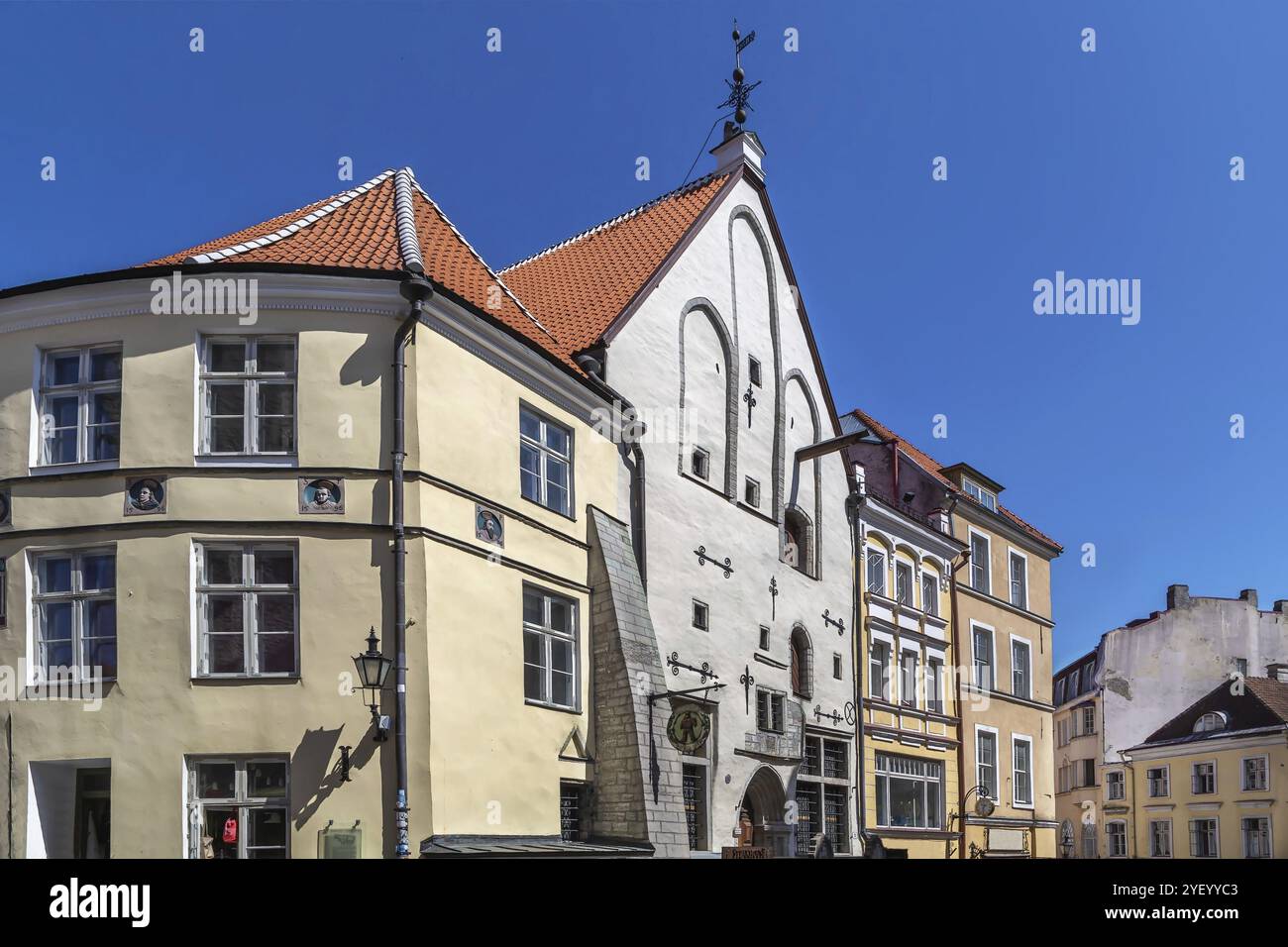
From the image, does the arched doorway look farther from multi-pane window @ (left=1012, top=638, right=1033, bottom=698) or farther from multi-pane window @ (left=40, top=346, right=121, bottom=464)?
multi-pane window @ (left=1012, top=638, right=1033, bottom=698)

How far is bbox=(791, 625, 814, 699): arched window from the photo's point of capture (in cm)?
2719

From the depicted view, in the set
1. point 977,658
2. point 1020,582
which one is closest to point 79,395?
point 977,658

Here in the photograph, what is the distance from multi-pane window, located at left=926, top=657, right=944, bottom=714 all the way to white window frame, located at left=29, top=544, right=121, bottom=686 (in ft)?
71.7

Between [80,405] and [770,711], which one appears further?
[770,711]

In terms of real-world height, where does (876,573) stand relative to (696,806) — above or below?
above

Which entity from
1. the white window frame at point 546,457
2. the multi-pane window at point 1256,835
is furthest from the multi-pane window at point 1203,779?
the white window frame at point 546,457

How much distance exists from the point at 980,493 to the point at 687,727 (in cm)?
2153

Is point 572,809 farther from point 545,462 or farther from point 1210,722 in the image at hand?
point 1210,722

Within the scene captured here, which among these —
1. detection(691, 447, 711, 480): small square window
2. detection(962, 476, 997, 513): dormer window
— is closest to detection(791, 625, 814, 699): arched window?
detection(691, 447, 711, 480): small square window

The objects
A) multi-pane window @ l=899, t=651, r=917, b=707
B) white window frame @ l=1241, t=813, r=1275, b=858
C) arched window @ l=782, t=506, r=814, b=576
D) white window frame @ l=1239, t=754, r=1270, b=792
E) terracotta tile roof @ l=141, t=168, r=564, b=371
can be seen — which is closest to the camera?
terracotta tile roof @ l=141, t=168, r=564, b=371

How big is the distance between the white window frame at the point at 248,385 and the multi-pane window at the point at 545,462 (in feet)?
12.0

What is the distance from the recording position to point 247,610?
52.5ft
